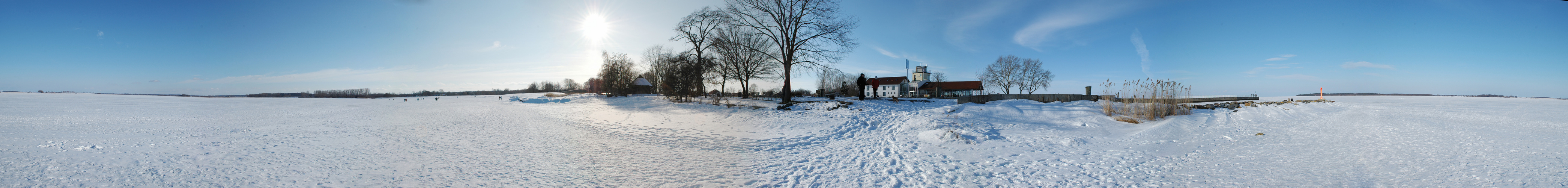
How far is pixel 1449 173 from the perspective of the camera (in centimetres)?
310

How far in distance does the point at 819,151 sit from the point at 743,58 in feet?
54.1

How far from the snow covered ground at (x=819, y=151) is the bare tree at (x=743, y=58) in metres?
11.0

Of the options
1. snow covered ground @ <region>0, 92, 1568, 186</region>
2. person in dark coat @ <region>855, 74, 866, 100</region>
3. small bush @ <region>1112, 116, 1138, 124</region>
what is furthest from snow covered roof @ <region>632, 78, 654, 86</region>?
small bush @ <region>1112, 116, 1138, 124</region>

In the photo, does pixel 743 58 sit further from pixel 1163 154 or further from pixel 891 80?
pixel 891 80

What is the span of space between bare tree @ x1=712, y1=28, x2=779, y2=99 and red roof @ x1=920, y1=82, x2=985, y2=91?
27106 millimetres

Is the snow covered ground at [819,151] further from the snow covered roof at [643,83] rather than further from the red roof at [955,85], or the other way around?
the red roof at [955,85]

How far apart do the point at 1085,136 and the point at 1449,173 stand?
2600 mm

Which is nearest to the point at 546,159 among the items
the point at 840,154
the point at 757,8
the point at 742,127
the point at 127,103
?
the point at 840,154

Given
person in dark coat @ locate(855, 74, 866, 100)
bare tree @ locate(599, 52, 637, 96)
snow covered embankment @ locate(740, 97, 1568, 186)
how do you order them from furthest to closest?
bare tree @ locate(599, 52, 637, 96) < person in dark coat @ locate(855, 74, 866, 100) < snow covered embankment @ locate(740, 97, 1568, 186)

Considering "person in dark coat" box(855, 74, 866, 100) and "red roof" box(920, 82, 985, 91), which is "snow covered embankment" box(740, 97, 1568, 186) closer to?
"person in dark coat" box(855, 74, 866, 100)

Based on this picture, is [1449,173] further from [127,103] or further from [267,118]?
[127,103]

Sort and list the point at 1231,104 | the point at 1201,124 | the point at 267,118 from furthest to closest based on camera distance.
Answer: the point at 1231,104, the point at 267,118, the point at 1201,124

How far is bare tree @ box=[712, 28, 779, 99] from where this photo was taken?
19.1 m

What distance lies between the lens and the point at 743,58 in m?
21.3
